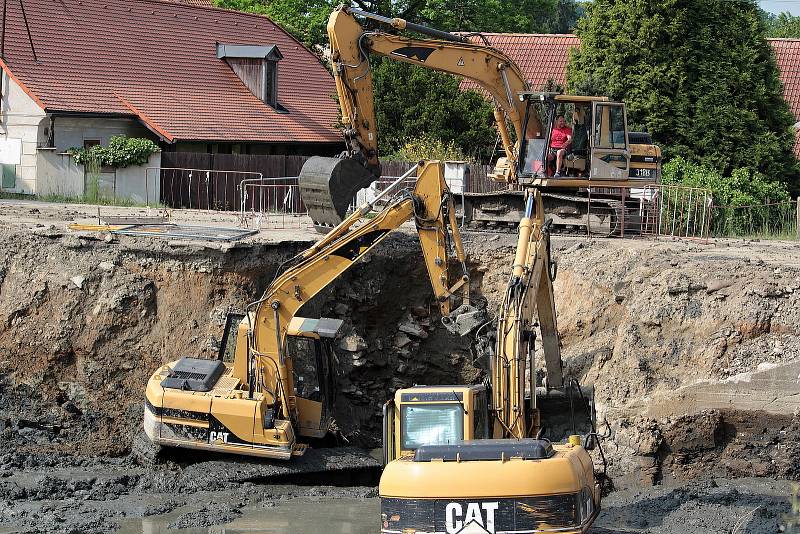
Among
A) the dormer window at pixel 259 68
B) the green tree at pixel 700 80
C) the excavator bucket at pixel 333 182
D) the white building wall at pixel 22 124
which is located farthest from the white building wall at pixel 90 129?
the excavator bucket at pixel 333 182

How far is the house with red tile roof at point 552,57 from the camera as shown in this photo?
131 ft

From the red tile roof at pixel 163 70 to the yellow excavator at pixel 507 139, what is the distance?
1129cm

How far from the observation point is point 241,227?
2405 cm

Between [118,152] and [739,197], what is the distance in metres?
14.6

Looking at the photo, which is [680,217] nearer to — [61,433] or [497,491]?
[61,433]

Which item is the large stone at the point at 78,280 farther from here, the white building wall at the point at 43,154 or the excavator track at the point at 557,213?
the white building wall at the point at 43,154

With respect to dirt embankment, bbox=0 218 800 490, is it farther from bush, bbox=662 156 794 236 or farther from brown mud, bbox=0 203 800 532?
bush, bbox=662 156 794 236

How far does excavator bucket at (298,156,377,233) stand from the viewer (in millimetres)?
18812

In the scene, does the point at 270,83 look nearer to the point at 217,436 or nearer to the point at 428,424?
the point at 217,436

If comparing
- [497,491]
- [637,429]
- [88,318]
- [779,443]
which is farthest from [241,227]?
[497,491]

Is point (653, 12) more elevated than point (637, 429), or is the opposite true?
point (653, 12)

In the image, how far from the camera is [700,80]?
31.1 metres

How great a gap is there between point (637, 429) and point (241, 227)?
945 cm

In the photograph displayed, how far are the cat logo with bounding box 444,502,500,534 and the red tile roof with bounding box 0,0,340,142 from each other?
2134cm
